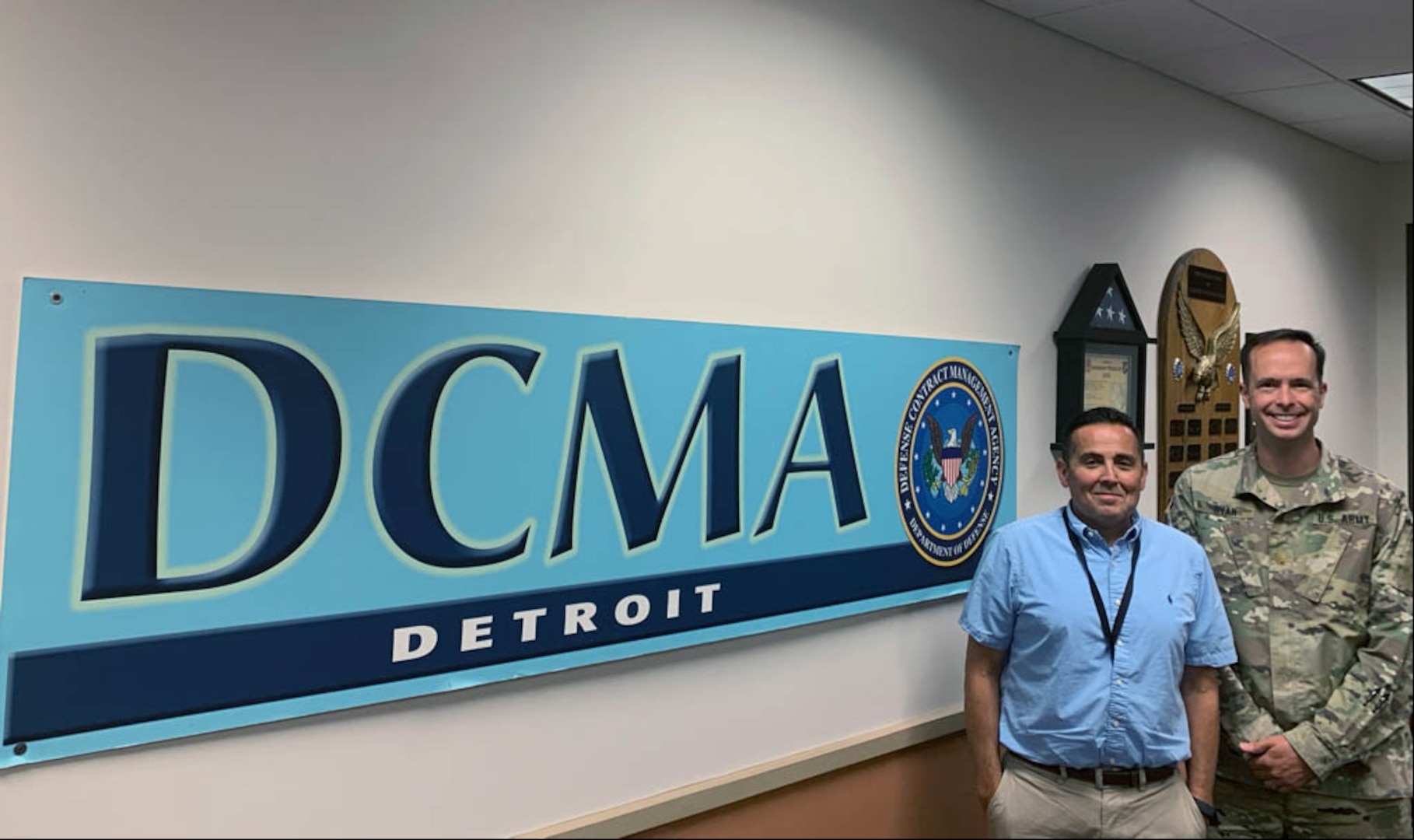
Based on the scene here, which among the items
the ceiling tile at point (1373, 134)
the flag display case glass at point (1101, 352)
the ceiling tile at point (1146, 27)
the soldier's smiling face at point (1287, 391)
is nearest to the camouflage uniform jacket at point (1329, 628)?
the soldier's smiling face at point (1287, 391)


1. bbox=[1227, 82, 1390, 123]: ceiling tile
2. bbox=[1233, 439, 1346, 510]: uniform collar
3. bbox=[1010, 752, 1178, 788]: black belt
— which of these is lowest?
bbox=[1010, 752, 1178, 788]: black belt

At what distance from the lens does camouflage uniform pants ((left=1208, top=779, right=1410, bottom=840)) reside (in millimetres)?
2080

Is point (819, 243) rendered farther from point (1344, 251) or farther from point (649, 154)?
point (1344, 251)

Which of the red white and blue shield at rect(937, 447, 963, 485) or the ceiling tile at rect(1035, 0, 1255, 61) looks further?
the ceiling tile at rect(1035, 0, 1255, 61)

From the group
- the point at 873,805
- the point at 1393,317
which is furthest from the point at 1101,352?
the point at 1393,317

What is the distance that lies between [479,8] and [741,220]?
631 millimetres

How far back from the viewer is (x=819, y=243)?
2170 mm

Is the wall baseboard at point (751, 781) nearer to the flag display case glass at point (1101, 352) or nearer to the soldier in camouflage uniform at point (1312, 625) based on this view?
the soldier in camouflage uniform at point (1312, 625)

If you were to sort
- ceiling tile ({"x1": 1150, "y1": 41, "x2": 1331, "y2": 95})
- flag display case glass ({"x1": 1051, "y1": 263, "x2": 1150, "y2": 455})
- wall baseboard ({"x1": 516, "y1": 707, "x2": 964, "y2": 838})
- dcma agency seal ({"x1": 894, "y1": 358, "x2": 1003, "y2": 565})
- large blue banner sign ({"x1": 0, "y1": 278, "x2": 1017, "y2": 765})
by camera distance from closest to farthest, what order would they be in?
large blue banner sign ({"x1": 0, "y1": 278, "x2": 1017, "y2": 765}) → wall baseboard ({"x1": 516, "y1": 707, "x2": 964, "y2": 838}) → dcma agency seal ({"x1": 894, "y1": 358, "x2": 1003, "y2": 565}) → flag display case glass ({"x1": 1051, "y1": 263, "x2": 1150, "y2": 455}) → ceiling tile ({"x1": 1150, "y1": 41, "x2": 1331, "y2": 95})

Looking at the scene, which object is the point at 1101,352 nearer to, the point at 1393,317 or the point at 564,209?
the point at 564,209

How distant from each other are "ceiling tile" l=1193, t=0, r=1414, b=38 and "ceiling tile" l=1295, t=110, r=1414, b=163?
3.68 ft

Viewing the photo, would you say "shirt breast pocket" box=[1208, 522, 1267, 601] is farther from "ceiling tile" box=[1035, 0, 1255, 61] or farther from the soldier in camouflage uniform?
"ceiling tile" box=[1035, 0, 1255, 61]

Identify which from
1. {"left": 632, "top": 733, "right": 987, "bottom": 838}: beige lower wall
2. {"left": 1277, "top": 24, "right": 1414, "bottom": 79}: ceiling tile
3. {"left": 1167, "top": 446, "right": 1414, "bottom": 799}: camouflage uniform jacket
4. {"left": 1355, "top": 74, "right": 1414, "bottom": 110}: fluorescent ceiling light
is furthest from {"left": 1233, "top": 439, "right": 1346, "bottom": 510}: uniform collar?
{"left": 1355, "top": 74, "right": 1414, "bottom": 110}: fluorescent ceiling light

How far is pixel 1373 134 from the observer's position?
3994 millimetres
